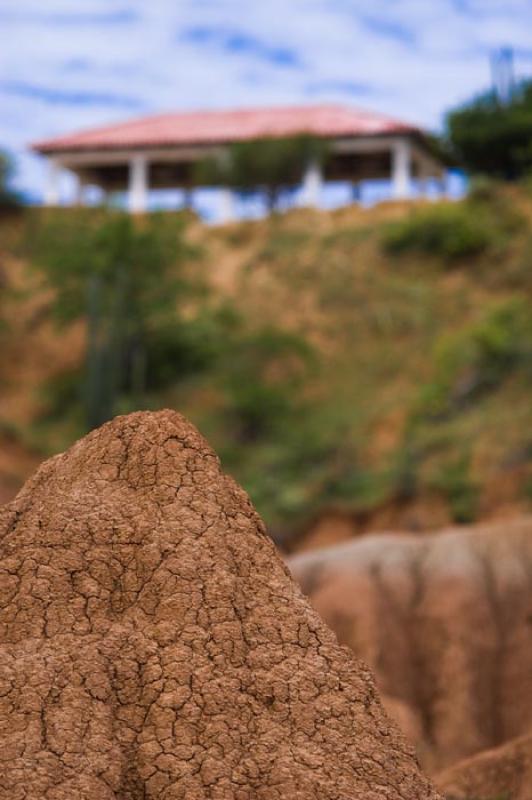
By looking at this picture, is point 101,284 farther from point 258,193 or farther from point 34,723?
point 34,723

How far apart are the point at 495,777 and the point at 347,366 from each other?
1156 inches

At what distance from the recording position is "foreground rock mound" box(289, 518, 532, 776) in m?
20.1

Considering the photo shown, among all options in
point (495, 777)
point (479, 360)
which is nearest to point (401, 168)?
point (479, 360)

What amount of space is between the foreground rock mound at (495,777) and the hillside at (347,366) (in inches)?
698

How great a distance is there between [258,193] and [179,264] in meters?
9.49

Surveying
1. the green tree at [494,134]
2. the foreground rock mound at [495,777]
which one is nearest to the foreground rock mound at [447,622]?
the foreground rock mound at [495,777]

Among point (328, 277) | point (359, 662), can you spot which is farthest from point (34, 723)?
point (328, 277)

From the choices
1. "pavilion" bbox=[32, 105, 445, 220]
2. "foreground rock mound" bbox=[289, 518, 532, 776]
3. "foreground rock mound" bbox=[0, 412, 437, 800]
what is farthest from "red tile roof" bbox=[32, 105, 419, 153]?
"foreground rock mound" bbox=[0, 412, 437, 800]

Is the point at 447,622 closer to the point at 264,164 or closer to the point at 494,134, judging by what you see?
the point at 494,134

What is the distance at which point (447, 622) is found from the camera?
827 inches

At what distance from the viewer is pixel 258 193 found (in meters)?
49.6

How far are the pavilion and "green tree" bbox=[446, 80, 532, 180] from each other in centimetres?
145

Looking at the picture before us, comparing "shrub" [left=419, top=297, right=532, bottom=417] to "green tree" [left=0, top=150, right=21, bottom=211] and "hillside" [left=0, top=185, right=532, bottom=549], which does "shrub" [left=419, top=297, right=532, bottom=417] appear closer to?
"hillside" [left=0, top=185, right=532, bottom=549]

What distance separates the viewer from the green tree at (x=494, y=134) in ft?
149
